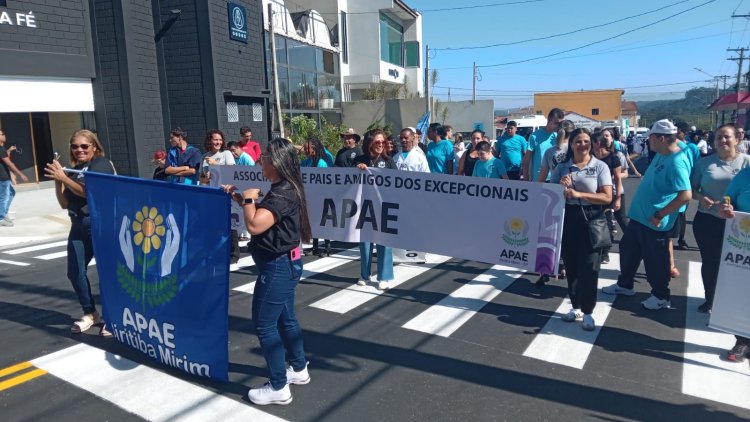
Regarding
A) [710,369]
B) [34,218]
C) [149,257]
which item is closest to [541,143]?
[710,369]

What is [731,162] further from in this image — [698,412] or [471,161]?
[471,161]

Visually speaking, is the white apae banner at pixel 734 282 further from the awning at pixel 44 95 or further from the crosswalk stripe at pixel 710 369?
the awning at pixel 44 95

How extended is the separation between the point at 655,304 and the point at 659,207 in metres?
1.11

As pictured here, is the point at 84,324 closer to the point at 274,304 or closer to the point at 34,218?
the point at 274,304

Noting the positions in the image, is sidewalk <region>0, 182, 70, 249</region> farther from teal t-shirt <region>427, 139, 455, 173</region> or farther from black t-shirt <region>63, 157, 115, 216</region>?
teal t-shirt <region>427, 139, 455, 173</region>

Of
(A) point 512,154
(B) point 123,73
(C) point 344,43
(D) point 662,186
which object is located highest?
(C) point 344,43

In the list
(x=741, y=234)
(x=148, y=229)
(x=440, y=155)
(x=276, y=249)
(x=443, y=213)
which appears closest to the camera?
(x=276, y=249)

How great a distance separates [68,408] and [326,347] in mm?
2045

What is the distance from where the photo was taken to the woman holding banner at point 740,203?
437cm

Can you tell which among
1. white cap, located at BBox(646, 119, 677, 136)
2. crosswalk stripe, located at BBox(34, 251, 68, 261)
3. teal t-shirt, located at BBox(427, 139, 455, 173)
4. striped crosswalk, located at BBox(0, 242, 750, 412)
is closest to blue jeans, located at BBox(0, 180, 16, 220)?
crosswalk stripe, located at BBox(34, 251, 68, 261)

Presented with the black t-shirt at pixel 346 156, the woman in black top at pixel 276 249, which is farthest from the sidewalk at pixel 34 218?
the woman in black top at pixel 276 249

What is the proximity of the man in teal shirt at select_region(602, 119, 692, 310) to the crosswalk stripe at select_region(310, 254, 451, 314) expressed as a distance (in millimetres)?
2752

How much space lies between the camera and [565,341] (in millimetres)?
4852

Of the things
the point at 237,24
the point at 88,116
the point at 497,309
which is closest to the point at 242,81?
the point at 237,24
